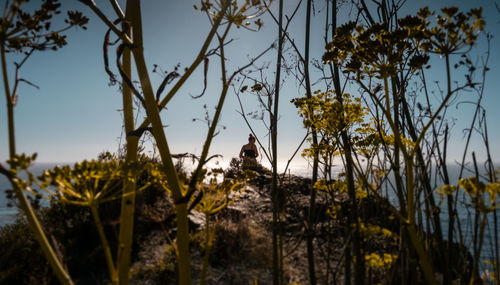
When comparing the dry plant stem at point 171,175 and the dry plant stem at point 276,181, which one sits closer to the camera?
the dry plant stem at point 171,175

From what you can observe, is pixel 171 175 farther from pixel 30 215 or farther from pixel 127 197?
pixel 30 215

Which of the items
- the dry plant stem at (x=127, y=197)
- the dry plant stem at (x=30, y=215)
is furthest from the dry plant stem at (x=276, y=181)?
the dry plant stem at (x=30, y=215)

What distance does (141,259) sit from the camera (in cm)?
389

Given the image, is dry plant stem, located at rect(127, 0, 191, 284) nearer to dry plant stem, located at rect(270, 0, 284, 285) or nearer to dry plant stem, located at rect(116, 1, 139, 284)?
dry plant stem, located at rect(116, 1, 139, 284)

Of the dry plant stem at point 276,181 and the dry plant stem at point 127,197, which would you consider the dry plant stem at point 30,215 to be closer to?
the dry plant stem at point 127,197

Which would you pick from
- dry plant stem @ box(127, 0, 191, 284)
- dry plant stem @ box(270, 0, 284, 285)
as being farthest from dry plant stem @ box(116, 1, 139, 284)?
dry plant stem @ box(270, 0, 284, 285)

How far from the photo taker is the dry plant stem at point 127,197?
1015 millimetres

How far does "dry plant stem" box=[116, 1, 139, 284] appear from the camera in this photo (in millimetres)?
1015

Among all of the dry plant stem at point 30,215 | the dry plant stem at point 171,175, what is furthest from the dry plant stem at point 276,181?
the dry plant stem at point 30,215

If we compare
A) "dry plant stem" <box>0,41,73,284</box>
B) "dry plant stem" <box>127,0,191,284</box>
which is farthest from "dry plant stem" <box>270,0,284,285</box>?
"dry plant stem" <box>0,41,73,284</box>

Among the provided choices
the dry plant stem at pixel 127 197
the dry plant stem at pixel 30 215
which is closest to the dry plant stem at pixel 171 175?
the dry plant stem at pixel 127 197

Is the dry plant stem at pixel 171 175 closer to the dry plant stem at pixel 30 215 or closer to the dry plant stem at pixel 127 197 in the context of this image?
the dry plant stem at pixel 127 197

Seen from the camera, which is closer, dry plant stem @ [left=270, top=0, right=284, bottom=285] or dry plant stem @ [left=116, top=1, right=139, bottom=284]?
dry plant stem @ [left=116, top=1, right=139, bottom=284]

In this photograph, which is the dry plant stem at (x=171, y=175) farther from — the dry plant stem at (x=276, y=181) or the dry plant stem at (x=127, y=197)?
the dry plant stem at (x=276, y=181)
